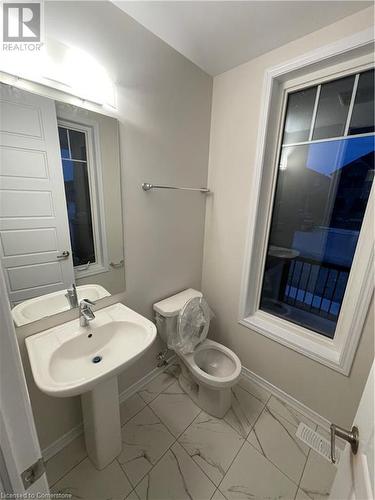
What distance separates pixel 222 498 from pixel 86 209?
167 cm

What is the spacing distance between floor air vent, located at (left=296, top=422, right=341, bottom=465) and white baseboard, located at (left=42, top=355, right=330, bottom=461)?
0.08m

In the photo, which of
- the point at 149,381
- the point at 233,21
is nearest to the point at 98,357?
the point at 149,381

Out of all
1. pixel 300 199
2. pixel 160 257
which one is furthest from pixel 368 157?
pixel 160 257

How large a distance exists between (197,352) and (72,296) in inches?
40.1

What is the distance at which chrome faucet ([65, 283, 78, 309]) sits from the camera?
1151 mm

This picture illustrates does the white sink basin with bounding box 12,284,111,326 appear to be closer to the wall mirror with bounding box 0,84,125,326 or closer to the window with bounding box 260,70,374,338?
the wall mirror with bounding box 0,84,125,326

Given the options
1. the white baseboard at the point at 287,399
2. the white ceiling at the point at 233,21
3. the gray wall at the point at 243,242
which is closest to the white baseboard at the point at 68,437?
the gray wall at the point at 243,242

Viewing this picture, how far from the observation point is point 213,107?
1644mm

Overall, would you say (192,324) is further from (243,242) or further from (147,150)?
(147,150)

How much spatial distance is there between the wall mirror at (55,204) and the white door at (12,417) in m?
0.68

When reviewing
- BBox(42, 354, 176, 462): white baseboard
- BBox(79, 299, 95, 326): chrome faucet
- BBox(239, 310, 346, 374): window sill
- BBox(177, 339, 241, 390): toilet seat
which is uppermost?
BBox(79, 299, 95, 326): chrome faucet
